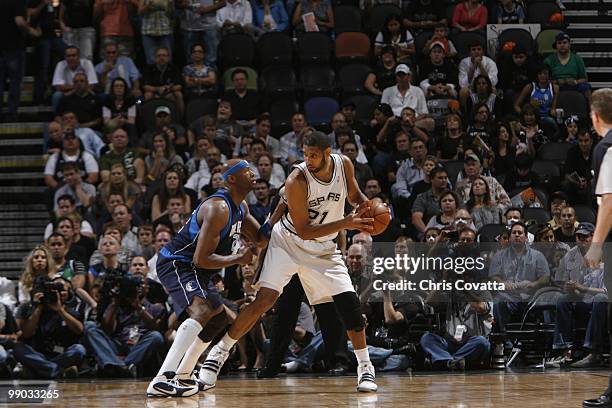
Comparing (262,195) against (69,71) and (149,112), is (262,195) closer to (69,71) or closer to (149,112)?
(149,112)

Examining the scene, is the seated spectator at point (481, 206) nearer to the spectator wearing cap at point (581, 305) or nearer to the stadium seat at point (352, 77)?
the spectator wearing cap at point (581, 305)

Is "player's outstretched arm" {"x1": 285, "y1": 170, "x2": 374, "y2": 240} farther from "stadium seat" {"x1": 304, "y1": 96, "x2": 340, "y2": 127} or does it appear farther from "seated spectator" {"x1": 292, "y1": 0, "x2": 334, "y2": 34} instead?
"seated spectator" {"x1": 292, "y1": 0, "x2": 334, "y2": 34}

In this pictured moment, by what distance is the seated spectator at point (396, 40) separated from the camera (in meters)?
13.8

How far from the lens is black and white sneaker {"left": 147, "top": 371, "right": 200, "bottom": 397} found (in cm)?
706

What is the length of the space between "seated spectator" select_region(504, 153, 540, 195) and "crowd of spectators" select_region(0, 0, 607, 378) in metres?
0.03

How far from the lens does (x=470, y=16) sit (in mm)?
14281

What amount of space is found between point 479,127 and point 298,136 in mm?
2189

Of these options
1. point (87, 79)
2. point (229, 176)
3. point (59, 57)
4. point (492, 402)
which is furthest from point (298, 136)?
point (492, 402)

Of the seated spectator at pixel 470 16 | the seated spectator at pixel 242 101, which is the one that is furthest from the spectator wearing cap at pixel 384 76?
the seated spectator at pixel 242 101

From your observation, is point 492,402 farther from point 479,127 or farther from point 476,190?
point 479,127

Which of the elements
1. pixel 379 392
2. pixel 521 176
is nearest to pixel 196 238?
pixel 379 392

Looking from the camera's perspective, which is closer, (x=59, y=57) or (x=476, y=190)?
(x=476, y=190)

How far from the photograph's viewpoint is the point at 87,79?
13164 millimetres

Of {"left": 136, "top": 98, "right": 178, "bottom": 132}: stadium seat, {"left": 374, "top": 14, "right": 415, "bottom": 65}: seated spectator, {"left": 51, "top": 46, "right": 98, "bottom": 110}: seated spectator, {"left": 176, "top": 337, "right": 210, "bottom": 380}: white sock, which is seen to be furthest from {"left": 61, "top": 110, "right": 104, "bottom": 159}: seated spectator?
{"left": 176, "top": 337, "right": 210, "bottom": 380}: white sock
